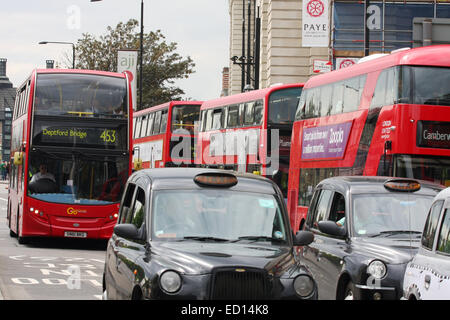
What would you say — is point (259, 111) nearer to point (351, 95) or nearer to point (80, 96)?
point (80, 96)

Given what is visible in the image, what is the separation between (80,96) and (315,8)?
1373 cm

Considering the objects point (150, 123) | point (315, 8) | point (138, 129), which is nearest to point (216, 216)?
point (315, 8)

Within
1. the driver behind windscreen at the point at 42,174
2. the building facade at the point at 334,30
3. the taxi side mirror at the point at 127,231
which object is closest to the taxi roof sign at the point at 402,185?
the taxi side mirror at the point at 127,231

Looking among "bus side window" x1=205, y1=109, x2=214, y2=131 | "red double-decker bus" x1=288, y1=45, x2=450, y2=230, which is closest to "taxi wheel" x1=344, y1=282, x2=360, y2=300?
"red double-decker bus" x1=288, y1=45, x2=450, y2=230

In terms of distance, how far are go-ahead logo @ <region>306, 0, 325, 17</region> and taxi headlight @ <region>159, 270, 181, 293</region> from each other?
26892 millimetres

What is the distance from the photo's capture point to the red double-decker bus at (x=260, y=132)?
2791 centimetres

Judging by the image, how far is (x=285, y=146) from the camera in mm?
28000

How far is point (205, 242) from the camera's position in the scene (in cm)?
845

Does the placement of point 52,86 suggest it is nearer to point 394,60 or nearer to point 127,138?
point 127,138

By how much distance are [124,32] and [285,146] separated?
4003 centimetres

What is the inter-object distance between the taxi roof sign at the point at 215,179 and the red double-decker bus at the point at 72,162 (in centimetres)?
1325

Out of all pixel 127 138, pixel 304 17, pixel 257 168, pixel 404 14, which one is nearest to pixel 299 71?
pixel 404 14

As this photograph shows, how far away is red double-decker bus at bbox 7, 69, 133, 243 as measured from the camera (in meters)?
22.0
